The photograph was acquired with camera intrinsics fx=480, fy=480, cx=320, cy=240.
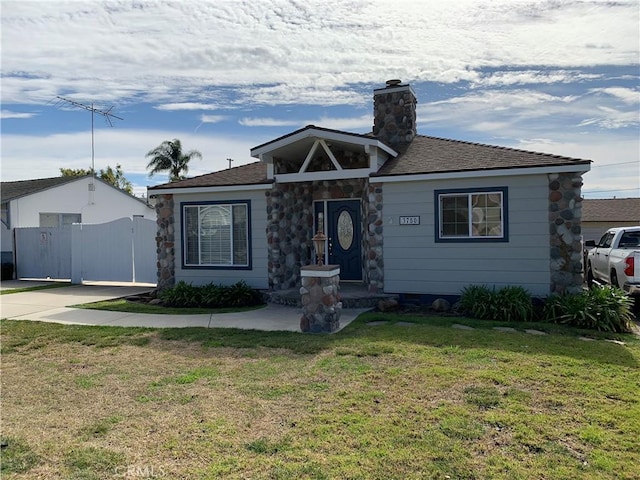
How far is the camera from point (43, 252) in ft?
57.4

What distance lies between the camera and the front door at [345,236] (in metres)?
12.5

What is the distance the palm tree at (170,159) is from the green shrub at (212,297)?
79.2 feet

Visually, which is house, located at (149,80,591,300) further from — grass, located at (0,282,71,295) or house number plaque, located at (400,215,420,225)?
grass, located at (0,282,71,295)

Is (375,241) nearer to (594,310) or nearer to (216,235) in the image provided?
(216,235)

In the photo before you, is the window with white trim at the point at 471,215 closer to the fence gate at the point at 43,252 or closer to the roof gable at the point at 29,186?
the fence gate at the point at 43,252

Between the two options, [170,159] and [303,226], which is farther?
[170,159]

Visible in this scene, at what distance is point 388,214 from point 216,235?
15.1 feet

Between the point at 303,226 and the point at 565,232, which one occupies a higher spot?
the point at 303,226

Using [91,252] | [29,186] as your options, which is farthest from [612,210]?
[29,186]

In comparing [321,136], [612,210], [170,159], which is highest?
[170,159]

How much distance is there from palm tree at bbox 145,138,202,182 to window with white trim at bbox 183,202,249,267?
2259cm

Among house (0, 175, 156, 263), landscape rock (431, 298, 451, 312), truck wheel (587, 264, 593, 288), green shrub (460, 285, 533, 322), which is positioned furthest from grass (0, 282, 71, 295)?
truck wheel (587, 264, 593, 288)

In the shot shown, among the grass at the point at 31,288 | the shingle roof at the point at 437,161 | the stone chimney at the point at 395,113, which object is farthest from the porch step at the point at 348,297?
the grass at the point at 31,288

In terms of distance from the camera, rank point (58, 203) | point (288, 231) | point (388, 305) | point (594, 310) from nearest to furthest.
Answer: point (594, 310)
point (388, 305)
point (288, 231)
point (58, 203)
